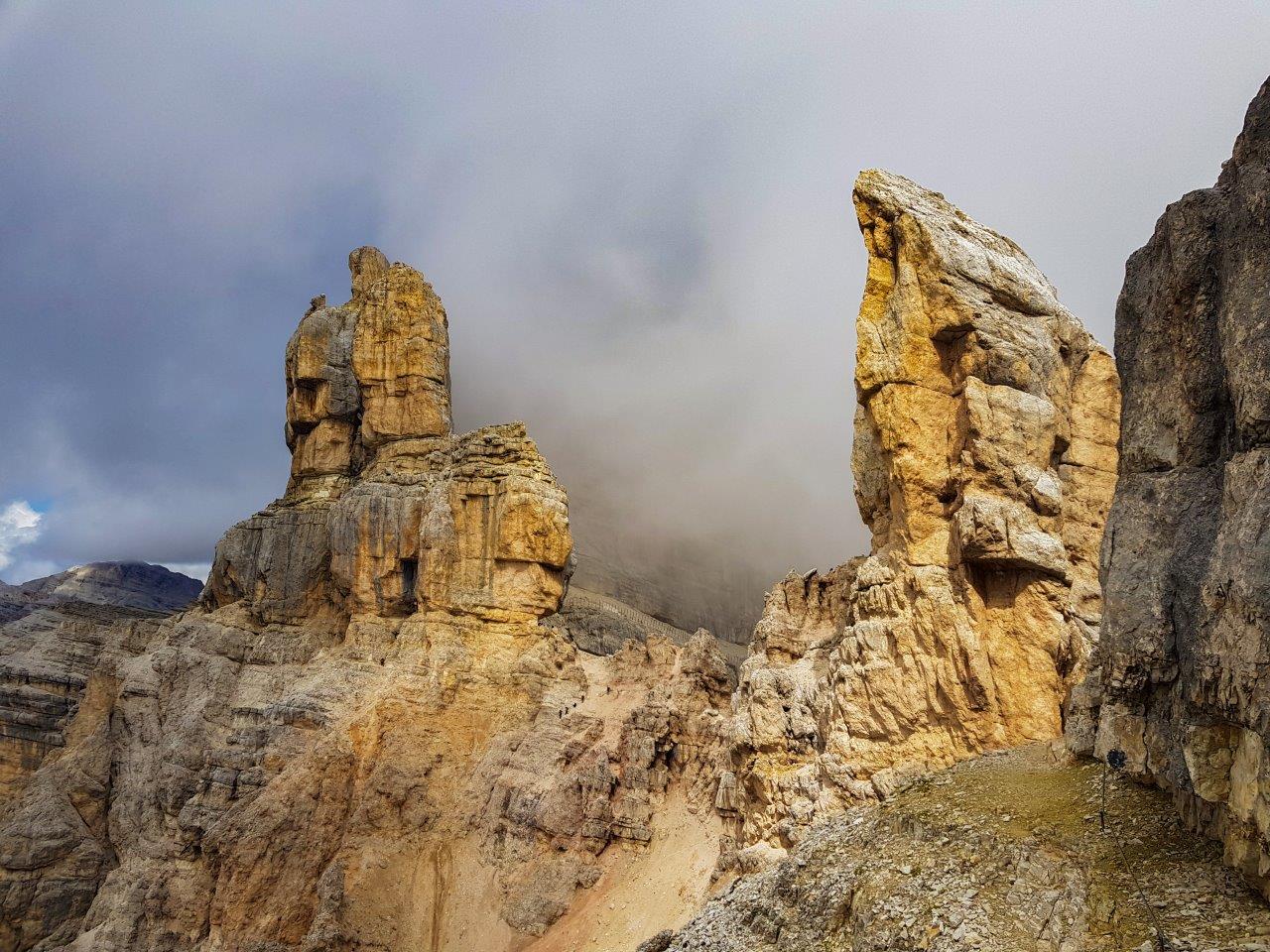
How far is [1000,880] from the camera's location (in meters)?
15.3

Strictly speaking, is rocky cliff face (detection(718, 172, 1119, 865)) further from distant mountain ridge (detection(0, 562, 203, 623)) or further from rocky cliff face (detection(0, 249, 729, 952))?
distant mountain ridge (detection(0, 562, 203, 623))

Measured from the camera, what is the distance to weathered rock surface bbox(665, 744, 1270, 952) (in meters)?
12.8

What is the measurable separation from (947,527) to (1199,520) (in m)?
10.9

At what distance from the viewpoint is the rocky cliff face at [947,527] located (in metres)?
23.4

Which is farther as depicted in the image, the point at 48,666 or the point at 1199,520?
the point at 48,666

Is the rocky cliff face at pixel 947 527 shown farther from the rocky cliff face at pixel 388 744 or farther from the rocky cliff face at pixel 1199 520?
the rocky cliff face at pixel 388 744

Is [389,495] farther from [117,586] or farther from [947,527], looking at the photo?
[117,586]

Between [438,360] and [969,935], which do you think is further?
[438,360]

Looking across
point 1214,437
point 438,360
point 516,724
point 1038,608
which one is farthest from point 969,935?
point 438,360

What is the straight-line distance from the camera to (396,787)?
40500 millimetres

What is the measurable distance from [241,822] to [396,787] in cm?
714

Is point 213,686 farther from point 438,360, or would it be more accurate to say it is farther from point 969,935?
point 969,935

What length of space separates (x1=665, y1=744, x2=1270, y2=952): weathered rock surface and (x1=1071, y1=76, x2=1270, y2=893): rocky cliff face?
0.77m

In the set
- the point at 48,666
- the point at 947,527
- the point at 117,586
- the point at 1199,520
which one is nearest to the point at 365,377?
the point at 48,666
